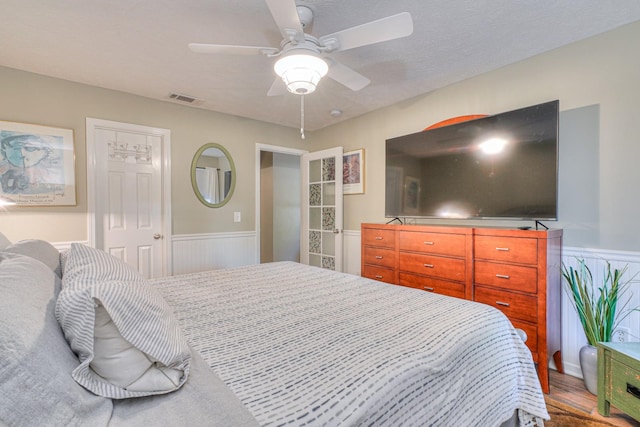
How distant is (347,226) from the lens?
406cm

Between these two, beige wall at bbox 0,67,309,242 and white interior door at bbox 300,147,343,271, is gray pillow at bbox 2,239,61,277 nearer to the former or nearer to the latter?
beige wall at bbox 0,67,309,242

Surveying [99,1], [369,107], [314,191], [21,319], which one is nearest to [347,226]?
[314,191]

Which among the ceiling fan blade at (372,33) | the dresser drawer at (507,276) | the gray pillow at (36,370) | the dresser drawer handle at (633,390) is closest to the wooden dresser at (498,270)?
the dresser drawer at (507,276)

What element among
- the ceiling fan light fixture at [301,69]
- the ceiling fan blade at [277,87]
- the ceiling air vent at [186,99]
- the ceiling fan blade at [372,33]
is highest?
the ceiling air vent at [186,99]

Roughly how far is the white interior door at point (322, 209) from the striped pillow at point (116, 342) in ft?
10.5

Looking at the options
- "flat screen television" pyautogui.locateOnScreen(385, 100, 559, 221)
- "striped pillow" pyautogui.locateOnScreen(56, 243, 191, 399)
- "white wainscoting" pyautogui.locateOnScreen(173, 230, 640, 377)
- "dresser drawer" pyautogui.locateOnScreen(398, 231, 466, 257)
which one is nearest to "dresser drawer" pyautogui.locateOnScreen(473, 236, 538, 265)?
"dresser drawer" pyautogui.locateOnScreen(398, 231, 466, 257)

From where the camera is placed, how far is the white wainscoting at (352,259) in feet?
6.59

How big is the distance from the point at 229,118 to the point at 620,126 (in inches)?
148

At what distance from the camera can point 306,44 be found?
5.53ft

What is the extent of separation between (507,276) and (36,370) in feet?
Answer: 8.18

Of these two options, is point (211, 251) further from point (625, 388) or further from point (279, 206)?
point (625, 388)

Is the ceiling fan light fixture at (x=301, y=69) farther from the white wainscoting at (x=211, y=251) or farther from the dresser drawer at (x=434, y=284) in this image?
the white wainscoting at (x=211, y=251)

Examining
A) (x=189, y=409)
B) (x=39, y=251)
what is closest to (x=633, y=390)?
(x=189, y=409)

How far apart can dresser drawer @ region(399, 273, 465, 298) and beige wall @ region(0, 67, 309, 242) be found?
7.20 ft
